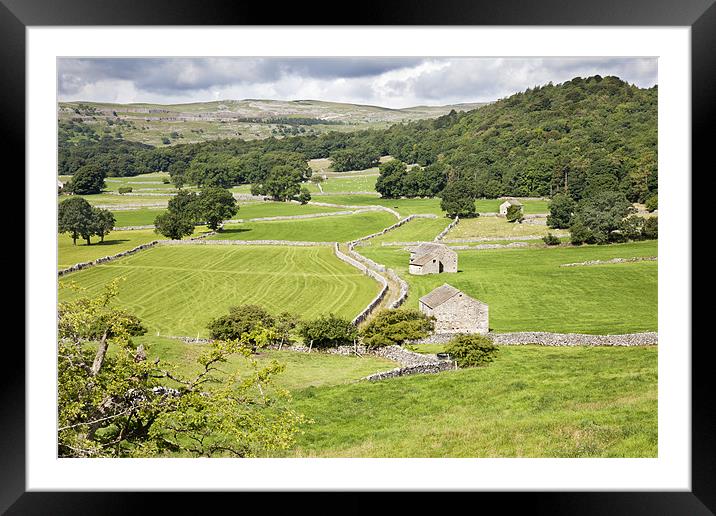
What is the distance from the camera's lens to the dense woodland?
789 centimetres

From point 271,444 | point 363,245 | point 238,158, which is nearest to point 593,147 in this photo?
point 363,245

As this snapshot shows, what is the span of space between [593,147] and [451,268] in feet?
9.00

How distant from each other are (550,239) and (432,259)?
5.85 feet

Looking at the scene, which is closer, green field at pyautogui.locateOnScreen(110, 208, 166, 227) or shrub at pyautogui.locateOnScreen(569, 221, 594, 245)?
green field at pyautogui.locateOnScreen(110, 208, 166, 227)

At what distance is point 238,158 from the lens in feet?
27.8

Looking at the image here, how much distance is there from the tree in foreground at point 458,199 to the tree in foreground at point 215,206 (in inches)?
120

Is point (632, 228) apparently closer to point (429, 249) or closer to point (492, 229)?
point (492, 229)

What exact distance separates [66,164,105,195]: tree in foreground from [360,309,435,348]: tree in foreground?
12.7 ft

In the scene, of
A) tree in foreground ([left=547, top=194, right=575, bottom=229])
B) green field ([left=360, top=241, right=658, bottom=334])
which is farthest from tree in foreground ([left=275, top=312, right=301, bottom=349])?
tree in foreground ([left=547, top=194, right=575, bottom=229])

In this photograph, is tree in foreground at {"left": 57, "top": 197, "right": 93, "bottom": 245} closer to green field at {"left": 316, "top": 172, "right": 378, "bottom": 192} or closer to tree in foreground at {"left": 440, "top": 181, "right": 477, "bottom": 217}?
green field at {"left": 316, "top": 172, "right": 378, "bottom": 192}

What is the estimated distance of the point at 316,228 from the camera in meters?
8.93
